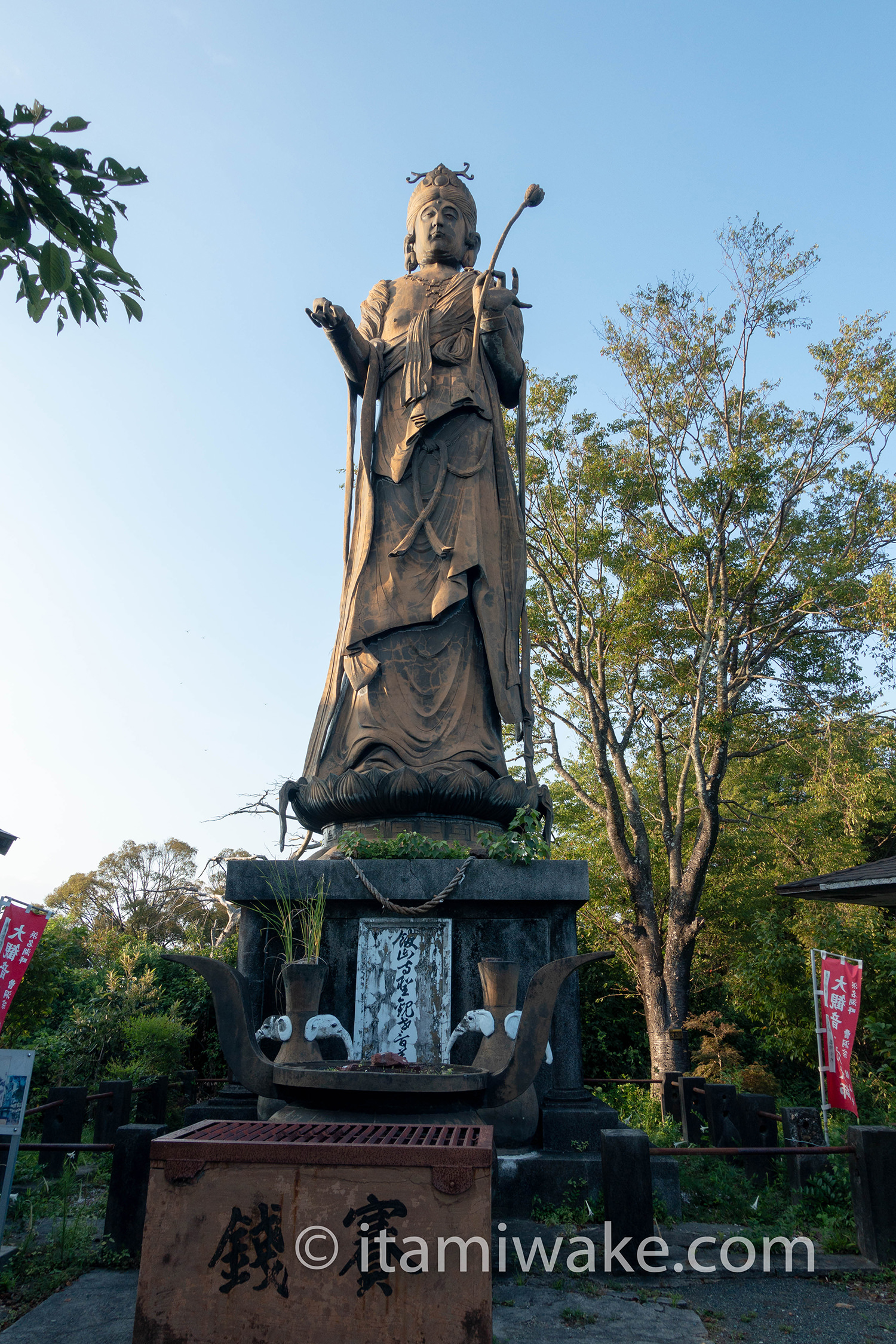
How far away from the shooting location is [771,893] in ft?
44.0

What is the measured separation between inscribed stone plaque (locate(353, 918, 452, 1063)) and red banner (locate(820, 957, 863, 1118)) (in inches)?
158

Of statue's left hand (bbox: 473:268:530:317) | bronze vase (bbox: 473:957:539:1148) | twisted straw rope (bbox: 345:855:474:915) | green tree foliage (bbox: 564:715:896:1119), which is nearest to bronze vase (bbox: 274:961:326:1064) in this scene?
bronze vase (bbox: 473:957:539:1148)

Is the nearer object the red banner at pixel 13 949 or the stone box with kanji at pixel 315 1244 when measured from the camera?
the stone box with kanji at pixel 315 1244

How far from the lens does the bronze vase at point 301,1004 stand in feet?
11.6

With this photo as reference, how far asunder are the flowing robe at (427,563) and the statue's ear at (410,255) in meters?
0.42

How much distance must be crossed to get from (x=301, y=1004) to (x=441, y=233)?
19.2 feet

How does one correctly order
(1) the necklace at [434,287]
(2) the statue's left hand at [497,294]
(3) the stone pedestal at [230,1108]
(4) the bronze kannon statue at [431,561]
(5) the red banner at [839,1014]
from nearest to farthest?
(3) the stone pedestal at [230,1108] < (4) the bronze kannon statue at [431,561] < (2) the statue's left hand at [497,294] < (1) the necklace at [434,287] < (5) the red banner at [839,1014]

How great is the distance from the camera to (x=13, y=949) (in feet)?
21.0

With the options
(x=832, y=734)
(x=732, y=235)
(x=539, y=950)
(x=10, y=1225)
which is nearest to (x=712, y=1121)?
(x=539, y=950)

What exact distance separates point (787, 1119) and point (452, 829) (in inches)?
93.1

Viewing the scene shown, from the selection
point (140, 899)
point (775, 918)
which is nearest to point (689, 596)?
point (775, 918)

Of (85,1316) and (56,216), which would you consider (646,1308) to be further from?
(56,216)

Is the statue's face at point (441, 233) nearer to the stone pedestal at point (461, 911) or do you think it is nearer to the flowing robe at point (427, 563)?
the flowing robe at point (427, 563)

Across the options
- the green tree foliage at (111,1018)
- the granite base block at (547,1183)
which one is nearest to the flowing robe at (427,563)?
the granite base block at (547,1183)
